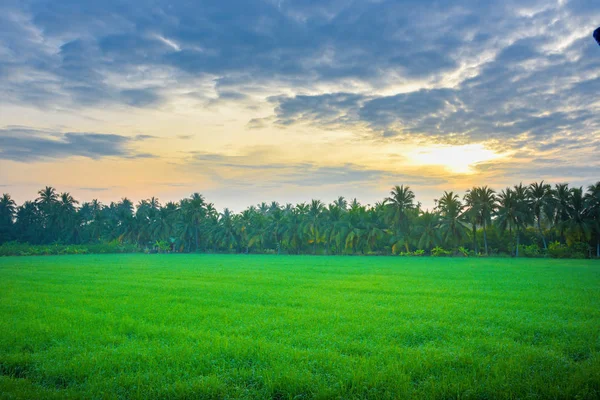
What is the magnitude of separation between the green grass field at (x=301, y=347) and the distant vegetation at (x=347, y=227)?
43.4m

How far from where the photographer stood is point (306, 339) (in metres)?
8.57

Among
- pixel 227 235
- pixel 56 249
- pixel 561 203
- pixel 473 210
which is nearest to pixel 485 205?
pixel 473 210

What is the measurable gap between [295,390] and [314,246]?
67421 millimetres

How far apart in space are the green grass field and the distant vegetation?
43391mm

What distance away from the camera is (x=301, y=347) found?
26.6 ft

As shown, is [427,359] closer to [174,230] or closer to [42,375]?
[42,375]

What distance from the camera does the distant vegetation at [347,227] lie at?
5244 centimetres

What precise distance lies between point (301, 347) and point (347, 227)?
59.5m

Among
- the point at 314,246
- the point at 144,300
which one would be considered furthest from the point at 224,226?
the point at 144,300

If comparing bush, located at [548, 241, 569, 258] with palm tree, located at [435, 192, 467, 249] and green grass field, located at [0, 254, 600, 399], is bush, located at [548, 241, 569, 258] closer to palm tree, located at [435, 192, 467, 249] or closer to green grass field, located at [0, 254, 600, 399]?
palm tree, located at [435, 192, 467, 249]

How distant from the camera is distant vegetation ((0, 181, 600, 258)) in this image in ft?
172

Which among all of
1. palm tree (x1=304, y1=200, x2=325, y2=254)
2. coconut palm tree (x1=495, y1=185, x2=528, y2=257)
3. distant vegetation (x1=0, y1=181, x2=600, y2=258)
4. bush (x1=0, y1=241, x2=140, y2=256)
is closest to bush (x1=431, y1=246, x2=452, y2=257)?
distant vegetation (x1=0, y1=181, x2=600, y2=258)

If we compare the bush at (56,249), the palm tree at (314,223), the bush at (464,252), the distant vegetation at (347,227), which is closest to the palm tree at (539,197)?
the distant vegetation at (347,227)

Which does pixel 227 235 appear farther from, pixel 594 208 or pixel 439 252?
pixel 594 208
